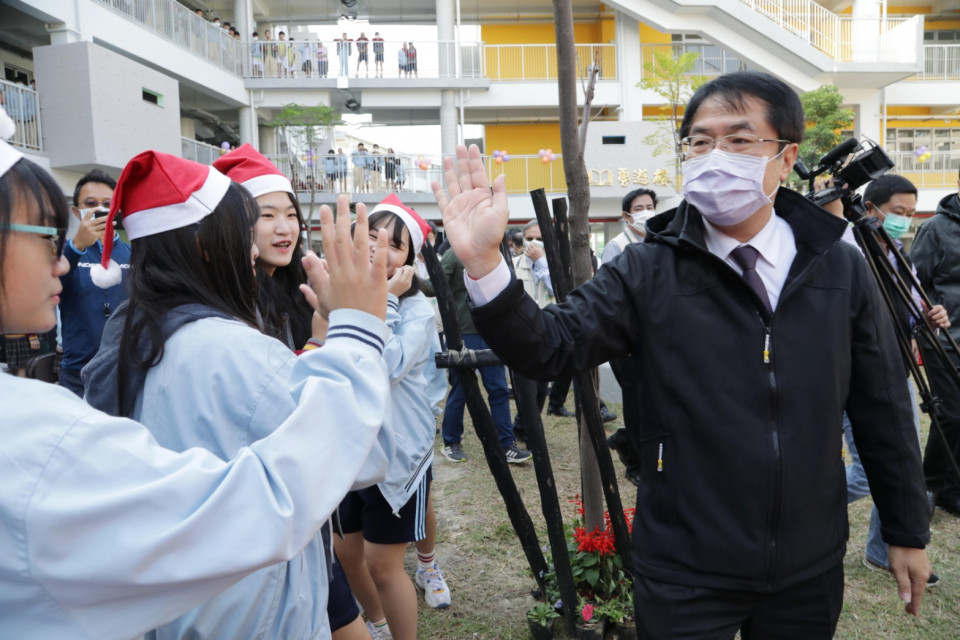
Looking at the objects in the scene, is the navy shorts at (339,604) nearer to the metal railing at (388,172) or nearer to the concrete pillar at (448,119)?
the metal railing at (388,172)

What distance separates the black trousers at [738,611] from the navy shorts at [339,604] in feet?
2.97

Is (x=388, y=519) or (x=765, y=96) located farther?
(x=388, y=519)

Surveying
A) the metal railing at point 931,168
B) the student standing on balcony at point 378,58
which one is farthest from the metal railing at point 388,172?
the metal railing at point 931,168

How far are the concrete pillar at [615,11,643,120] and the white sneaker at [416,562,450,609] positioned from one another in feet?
65.7

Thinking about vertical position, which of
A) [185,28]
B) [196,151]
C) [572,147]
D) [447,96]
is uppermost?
[185,28]

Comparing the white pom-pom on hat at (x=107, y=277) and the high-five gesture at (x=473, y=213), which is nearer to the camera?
the high-five gesture at (x=473, y=213)

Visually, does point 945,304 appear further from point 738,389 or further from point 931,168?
point 931,168

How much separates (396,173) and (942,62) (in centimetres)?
1744

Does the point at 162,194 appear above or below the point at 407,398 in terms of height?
above

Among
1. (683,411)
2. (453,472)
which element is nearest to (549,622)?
(683,411)

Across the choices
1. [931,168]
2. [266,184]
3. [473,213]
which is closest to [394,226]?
[266,184]

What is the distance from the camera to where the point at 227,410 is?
1493mm

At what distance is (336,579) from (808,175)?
2475 millimetres

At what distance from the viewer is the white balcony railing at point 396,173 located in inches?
792
